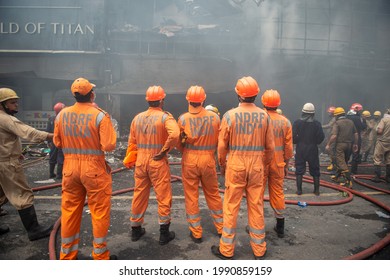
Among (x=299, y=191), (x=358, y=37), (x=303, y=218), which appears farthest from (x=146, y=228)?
(x=358, y=37)

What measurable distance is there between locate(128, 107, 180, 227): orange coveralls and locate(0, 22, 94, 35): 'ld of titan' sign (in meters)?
11.2

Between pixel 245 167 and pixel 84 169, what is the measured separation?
1.87 meters

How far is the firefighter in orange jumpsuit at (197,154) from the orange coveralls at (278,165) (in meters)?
0.85

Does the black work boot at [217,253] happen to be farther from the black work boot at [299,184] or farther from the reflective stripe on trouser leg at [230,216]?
the black work boot at [299,184]

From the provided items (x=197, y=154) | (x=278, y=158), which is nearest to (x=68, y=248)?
(x=197, y=154)

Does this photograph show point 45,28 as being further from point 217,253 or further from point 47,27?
point 217,253

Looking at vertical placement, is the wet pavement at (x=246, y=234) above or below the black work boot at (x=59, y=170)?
below

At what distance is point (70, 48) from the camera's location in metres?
13.3

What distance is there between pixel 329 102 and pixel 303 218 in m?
13.2

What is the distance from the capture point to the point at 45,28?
43.9 feet

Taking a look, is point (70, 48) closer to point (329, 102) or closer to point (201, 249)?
point (201, 249)

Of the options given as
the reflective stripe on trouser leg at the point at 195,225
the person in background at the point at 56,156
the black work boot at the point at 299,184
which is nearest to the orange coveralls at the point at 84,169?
the reflective stripe on trouser leg at the point at 195,225

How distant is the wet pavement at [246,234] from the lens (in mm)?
3744

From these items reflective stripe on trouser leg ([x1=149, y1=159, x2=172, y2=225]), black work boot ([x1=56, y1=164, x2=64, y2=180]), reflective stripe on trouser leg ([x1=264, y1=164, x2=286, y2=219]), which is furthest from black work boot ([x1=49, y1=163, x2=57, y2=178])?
reflective stripe on trouser leg ([x1=264, y1=164, x2=286, y2=219])
